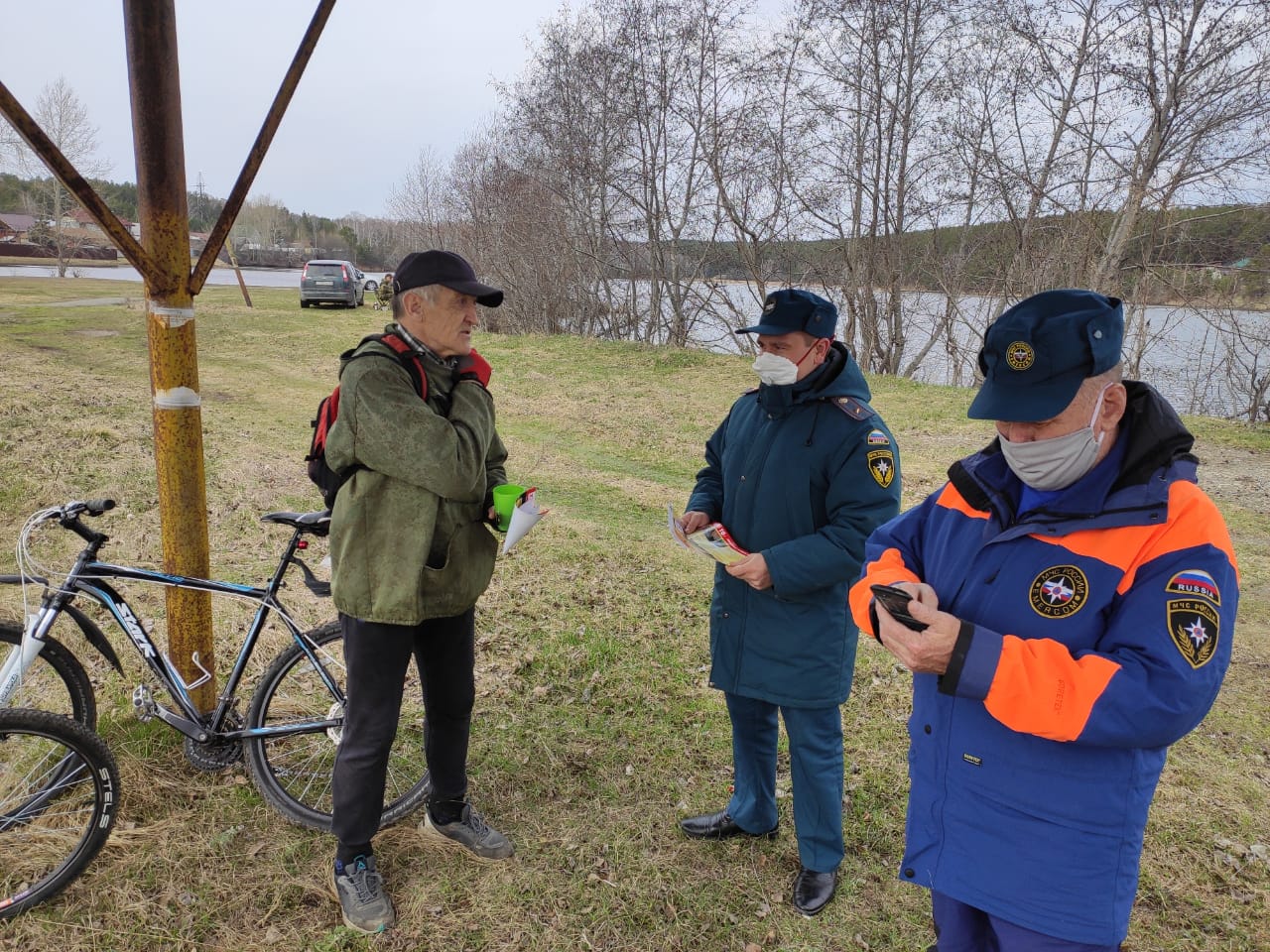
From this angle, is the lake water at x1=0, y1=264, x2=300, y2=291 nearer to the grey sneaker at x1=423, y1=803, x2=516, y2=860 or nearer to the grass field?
the grass field

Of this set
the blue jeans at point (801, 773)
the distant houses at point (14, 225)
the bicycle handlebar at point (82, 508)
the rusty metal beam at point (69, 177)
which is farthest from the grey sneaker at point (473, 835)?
the distant houses at point (14, 225)

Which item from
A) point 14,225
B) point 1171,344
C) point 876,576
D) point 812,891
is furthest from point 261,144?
point 14,225

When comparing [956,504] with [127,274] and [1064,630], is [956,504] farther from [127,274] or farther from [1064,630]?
[127,274]

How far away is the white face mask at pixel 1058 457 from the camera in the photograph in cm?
155

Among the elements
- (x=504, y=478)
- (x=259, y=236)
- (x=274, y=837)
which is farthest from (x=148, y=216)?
(x=259, y=236)

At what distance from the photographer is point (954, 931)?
1833 mm

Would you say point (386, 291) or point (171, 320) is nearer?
point (171, 320)

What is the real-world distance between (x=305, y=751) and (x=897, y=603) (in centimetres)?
264

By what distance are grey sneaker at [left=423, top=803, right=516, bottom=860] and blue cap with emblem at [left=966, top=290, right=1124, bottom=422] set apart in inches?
92.7

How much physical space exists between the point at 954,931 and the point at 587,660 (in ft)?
9.22

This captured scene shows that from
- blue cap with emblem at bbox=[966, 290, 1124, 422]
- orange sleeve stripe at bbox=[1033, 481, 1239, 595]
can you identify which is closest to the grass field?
orange sleeve stripe at bbox=[1033, 481, 1239, 595]

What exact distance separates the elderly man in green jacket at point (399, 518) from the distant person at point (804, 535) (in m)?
0.86

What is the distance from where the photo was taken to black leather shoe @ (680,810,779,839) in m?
3.09

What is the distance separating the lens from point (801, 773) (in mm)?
2684
